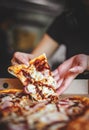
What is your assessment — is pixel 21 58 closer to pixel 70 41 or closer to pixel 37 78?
pixel 37 78

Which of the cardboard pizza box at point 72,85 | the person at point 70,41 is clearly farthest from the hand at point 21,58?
the cardboard pizza box at point 72,85

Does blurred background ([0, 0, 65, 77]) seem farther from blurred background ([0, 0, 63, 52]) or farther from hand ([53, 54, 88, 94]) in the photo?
hand ([53, 54, 88, 94])

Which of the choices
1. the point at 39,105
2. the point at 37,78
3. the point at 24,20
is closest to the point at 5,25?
the point at 24,20

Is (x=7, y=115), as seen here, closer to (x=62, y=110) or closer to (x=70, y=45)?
(x=62, y=110)

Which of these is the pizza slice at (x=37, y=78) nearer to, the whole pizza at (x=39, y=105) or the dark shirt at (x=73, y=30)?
the whole pizza at (x=39, y=105)

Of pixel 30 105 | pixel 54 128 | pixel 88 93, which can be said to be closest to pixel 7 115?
pixel 30 105
